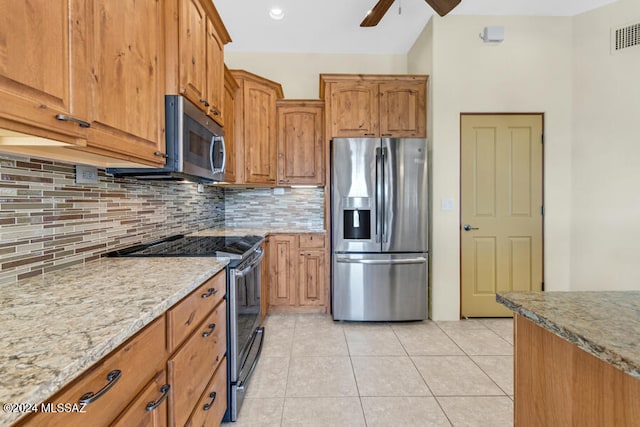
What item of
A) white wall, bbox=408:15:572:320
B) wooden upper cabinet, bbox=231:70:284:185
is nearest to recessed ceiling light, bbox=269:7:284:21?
wooden upper cabinet, bbox=231:70:284:185

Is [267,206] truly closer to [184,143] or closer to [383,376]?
[184,143]

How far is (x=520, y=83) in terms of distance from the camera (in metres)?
3.12

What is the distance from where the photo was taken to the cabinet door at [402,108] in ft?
10.4

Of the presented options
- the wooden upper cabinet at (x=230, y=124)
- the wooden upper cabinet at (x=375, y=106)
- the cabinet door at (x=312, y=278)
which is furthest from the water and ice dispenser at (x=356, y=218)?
the wooden upper cabinet at (x=230, y=124)

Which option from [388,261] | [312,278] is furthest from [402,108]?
[312,278]

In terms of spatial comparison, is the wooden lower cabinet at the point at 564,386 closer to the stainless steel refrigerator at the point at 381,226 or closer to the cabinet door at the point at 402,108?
the stainless steel refrigerator at the point at 381,226

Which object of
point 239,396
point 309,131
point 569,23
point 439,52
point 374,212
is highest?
point 569,23

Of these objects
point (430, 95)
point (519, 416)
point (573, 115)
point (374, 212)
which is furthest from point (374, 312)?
point (573, 115)

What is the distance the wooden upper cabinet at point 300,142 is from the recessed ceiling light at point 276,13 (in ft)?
2.65

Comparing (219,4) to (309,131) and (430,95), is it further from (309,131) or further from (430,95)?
(430,95)

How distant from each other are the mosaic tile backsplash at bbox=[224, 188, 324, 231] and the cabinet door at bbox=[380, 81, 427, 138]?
116 centimetres

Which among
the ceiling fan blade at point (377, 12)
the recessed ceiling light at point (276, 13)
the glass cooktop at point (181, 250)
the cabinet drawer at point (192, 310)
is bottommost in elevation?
the cabinet drawer at point (192, 310)

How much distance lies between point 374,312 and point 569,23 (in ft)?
11.7

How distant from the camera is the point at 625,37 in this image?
107 inches
